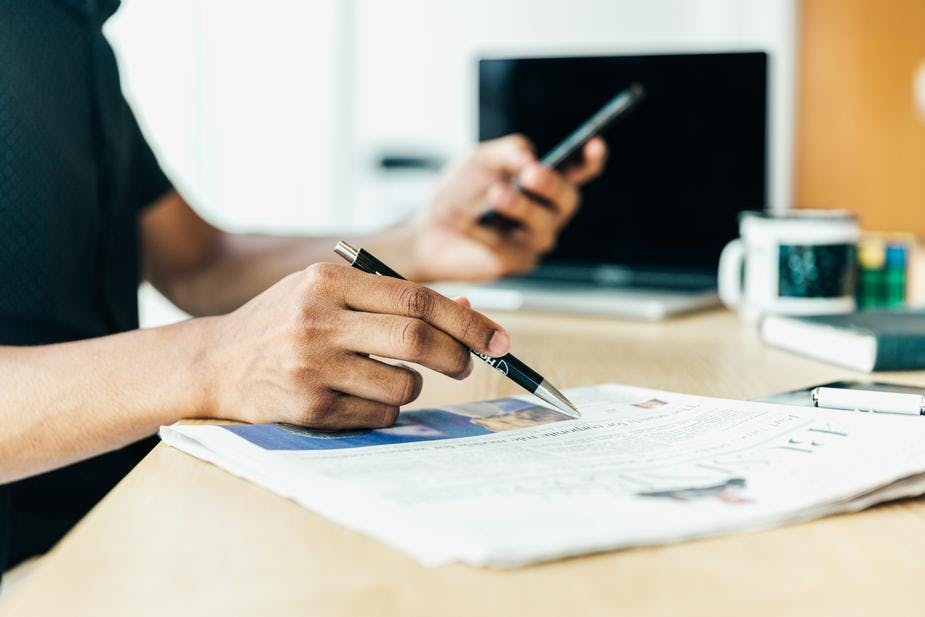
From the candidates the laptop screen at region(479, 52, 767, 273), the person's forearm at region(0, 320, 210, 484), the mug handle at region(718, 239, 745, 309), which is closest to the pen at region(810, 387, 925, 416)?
the person's forearm at region(0, 320, 210, 484)

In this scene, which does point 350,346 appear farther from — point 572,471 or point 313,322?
point 572,471

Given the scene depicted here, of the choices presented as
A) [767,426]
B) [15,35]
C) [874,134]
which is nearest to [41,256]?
[15,35]

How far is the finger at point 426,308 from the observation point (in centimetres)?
62

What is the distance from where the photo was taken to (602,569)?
408 millimetres

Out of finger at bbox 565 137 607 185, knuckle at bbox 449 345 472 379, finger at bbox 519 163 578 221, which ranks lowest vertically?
knuckle at bbox 449 345 472 379

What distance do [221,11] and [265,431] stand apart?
248cm

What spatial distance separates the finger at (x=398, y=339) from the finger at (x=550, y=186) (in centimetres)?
56

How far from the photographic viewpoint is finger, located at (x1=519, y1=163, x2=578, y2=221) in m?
1.16

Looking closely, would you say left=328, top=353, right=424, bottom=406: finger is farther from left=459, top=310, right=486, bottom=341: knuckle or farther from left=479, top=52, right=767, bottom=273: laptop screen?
left=479, top=52, right=767, bottom=273: laptop screen

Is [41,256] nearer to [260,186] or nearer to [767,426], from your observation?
[767,426]

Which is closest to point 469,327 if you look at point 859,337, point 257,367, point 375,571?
point 257,367

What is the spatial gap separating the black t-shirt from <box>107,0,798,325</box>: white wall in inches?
71.9

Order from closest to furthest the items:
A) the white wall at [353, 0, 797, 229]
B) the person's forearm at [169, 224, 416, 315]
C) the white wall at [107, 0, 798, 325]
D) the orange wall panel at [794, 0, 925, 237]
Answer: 1. the person's forearm at [169, 224, 416, 315]
2. the white wall at [107, 0, 798, 325]
3. the white wall at [353, 0, 797, 229]
4. the orange wall panel at [794, 0, 925, 237]

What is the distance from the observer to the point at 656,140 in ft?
4.73
